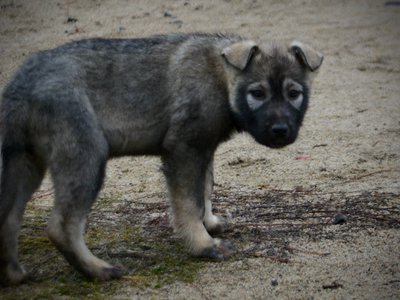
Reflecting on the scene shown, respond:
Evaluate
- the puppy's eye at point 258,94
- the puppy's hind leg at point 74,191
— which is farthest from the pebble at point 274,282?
the puppy's eye at point 258,94

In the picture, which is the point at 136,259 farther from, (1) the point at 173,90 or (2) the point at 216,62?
(2) the point at 216,62

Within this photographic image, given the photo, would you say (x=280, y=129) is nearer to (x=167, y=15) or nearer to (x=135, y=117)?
(x=135, y=117)

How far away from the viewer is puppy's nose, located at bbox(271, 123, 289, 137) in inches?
188

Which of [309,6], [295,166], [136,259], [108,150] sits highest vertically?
[108,150]

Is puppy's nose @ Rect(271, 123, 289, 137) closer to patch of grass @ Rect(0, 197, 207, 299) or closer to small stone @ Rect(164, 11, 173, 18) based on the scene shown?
patch of grass @ Rect(0, 197, 207, 299)

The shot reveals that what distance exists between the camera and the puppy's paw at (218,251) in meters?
4.81

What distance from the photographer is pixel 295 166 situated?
693cm

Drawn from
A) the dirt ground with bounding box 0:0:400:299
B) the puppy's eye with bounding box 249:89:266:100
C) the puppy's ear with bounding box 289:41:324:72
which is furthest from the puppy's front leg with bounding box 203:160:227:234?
the puppy's ear with bounding box 289:41:324:72

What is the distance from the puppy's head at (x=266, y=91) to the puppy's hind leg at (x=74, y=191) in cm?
121

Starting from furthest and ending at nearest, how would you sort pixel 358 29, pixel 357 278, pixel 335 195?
pixel 358 29 < pixel 335 195 < pixel 357 278

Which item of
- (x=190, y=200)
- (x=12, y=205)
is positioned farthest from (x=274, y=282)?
(x=12, y=205)

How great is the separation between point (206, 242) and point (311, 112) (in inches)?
173

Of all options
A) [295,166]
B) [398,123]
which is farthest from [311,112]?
[295,166]

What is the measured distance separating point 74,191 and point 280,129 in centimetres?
156
